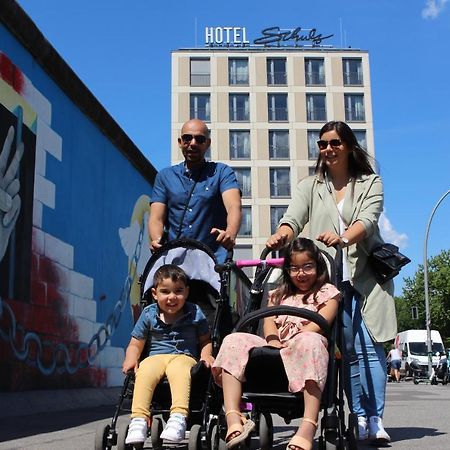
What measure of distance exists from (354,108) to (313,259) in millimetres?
54503

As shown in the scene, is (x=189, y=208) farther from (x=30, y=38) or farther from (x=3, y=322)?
(x=30, y=38)

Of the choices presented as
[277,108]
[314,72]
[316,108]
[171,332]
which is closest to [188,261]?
[171,332]

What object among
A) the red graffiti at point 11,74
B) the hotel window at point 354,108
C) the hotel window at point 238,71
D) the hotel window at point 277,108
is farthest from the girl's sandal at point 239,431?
the hotel window at point 238,71

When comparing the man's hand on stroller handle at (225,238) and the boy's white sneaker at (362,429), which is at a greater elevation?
the man's hand on stroller handle at (225,238)

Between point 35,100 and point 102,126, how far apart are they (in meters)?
3.19

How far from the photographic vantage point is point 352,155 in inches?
213

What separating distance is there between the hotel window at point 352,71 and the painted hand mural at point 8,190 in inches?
2023

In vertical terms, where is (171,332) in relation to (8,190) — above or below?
below

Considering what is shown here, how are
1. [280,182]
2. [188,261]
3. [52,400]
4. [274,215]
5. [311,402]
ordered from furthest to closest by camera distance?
[280,182]
[274,215]
[52,400]
[188,261]
[311,402]

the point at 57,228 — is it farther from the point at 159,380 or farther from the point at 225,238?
the point at 159,380

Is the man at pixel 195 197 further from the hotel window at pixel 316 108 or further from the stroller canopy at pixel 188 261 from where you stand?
the hotel window at pixel 316 108

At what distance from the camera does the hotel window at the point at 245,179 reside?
55.2m

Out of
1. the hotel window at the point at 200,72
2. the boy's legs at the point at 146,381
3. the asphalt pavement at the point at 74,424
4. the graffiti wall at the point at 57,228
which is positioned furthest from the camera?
the hotel window at the point at 200,72

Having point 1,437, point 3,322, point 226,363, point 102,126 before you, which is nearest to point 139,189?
point 102,126
